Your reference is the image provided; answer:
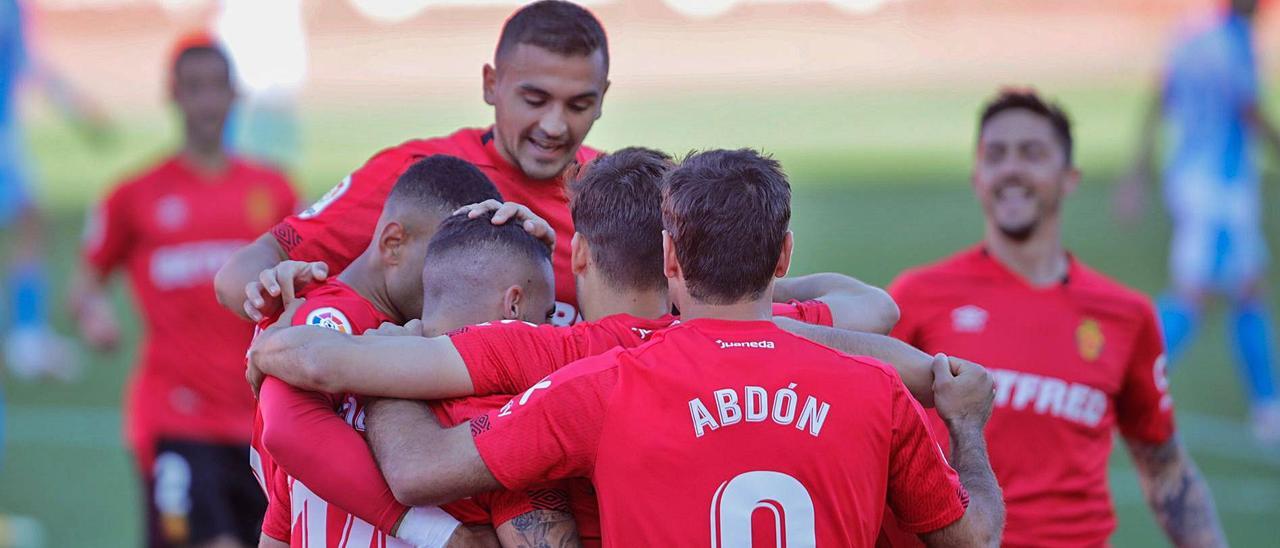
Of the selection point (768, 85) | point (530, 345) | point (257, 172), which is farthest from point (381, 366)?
point (768, 85)

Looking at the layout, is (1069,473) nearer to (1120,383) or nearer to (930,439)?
(1120,383)

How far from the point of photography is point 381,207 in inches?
163

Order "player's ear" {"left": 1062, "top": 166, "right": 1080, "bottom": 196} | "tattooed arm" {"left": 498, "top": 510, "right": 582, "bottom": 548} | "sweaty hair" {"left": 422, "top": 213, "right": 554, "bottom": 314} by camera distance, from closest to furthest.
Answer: "tattooed arm" {"left": 498, "top": 510, "right": 582, "bottom": 548}
"sweaty hair" {"left": 422, "top": 213, "right": 554, "bottom": 314}
"player's ear" {"left": 1062, "top": 166, "right": 1080, "bottom": 196}

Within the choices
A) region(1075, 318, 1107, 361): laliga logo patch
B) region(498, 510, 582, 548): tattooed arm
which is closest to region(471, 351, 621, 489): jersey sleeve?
region(498, 510, 582, 548): tattooed arm

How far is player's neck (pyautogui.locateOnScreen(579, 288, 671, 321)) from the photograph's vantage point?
331 cm

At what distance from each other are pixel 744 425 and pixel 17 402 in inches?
450

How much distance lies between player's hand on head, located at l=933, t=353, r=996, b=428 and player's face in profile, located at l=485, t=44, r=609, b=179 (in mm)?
1330

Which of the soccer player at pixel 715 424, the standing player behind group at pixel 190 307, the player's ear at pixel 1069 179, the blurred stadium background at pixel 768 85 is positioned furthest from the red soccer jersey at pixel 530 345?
→ the blurred stadium background at pixel 768 85

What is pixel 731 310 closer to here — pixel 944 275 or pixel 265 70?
pixel 944 275

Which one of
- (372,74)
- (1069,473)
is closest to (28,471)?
(1069,473)

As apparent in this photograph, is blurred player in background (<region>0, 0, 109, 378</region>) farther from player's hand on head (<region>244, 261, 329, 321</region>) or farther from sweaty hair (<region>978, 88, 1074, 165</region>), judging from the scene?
player's hand on head (<region>244, 261, 329, 321</region>)

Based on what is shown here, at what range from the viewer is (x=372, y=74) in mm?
27781

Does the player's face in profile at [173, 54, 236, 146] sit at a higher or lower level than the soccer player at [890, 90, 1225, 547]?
higher

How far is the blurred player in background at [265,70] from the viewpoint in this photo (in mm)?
21625
